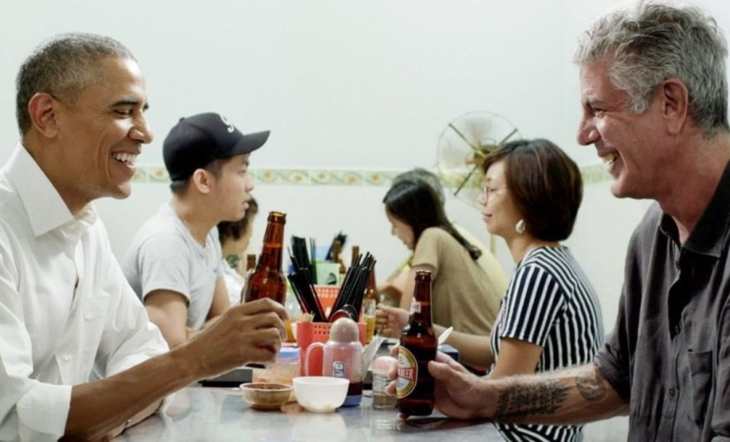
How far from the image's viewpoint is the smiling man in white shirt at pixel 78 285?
4.42 feet

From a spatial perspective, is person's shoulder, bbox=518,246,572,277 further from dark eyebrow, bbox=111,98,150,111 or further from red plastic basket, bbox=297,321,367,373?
dark eyebrow, bbox=111,98,150,111

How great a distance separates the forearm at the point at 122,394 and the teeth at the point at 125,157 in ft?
1.78

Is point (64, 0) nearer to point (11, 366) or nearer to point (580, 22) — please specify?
point (580, 22)

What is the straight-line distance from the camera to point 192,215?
2863mm

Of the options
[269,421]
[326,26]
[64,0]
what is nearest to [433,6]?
[326,26]

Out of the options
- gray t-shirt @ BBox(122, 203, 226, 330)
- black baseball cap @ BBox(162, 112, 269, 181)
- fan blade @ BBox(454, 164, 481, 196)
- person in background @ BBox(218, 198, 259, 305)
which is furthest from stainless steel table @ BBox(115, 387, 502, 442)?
fan blade @ BBox(454, 164, 481, 196)

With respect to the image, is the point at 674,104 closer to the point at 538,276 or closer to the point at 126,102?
the point at 538,276

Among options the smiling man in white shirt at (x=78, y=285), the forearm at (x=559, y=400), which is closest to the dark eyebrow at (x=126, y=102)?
the smiling man in white shirt at (x=78, y=285)

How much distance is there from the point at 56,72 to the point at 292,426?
87cm

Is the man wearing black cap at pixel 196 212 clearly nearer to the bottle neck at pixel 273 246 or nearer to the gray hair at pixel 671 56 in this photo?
the bottle neck at pixel 273 246

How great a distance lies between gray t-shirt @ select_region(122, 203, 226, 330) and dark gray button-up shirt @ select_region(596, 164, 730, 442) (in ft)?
4.80

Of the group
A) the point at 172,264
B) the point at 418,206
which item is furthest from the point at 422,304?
the point at 418,206

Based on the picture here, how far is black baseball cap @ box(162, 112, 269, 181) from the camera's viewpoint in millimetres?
2885

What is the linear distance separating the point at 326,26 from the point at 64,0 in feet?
5.27
